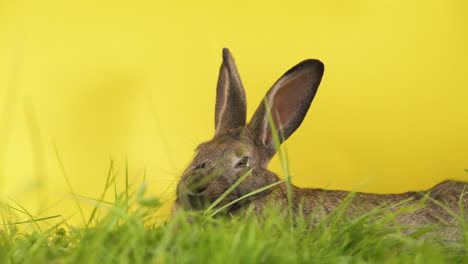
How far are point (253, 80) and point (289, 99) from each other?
1.14m

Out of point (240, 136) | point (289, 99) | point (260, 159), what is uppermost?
point (289, 99)

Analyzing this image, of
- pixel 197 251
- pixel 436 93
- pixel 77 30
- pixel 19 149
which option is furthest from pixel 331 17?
pixel 197 251

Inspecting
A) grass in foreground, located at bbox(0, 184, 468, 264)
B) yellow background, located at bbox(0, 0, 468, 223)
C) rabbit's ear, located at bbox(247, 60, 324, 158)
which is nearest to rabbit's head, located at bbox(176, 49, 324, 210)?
rabbit's ear, located at bbox(247, 60, 324, 158)

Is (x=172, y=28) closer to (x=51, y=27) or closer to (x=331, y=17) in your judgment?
(x=51, y=27)

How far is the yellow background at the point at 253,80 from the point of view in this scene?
4.28m

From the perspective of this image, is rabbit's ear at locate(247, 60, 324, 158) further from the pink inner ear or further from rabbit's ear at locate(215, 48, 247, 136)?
rabbit's ear at locate(215, 48, 247, 136)

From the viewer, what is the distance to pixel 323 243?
6.53 ft

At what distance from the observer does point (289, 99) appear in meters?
3.26

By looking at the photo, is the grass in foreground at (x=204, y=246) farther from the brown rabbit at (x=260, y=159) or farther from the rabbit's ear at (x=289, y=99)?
the rabbit's ear at (x=289, y=99)

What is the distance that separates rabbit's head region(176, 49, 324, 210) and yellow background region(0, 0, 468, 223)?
971mm

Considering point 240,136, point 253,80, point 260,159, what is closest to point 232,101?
point 240,136

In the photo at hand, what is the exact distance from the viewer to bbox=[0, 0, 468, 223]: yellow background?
4.28 m

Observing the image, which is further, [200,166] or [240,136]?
[240,136]

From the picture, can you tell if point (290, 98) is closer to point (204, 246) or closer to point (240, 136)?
point (240, 136)
